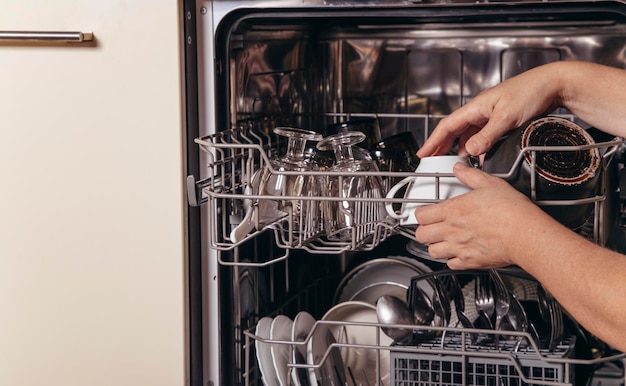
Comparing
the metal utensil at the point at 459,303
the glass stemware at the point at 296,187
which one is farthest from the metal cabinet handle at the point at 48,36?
the metal utensil at the point at 459,303

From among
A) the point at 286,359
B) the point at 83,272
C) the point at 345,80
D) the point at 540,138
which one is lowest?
the point at 286,359

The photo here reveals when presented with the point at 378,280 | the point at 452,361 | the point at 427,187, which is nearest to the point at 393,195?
the point at 427,187

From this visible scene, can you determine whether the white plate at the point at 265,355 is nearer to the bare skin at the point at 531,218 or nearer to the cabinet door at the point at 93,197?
the cabinet door at the point at 93,197

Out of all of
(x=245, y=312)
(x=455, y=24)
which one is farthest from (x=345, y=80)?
(x=245, y=312)

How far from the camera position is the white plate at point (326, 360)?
139cm

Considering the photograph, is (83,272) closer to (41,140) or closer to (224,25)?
(41,140)

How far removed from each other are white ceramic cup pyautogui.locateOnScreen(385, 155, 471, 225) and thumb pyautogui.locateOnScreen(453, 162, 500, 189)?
0.04 metres

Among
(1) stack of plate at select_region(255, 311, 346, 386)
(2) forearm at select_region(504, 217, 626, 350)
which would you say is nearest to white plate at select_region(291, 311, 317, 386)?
(1) stack of plate at select_region(255, 311, 346, 386)

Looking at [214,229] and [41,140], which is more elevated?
[41,140]

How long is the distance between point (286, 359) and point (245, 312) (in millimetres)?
101

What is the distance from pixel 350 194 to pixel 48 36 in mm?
500

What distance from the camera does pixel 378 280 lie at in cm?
170

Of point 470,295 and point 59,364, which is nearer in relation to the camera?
point 59,364

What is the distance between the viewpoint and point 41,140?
133 centimetres
